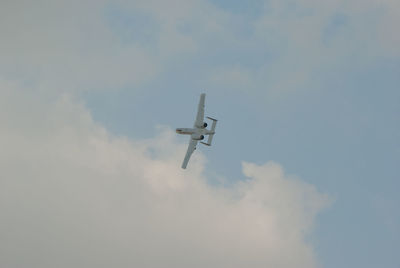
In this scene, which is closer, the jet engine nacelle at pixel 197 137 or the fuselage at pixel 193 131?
the fuselage at pixel 193 131

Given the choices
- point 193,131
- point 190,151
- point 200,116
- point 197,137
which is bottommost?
point 190,151

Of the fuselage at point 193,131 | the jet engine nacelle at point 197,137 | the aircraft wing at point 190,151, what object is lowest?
the aircraft wing at point 190,151

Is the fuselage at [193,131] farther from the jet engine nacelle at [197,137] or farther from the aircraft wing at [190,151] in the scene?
the aircraft wing at [190,151]

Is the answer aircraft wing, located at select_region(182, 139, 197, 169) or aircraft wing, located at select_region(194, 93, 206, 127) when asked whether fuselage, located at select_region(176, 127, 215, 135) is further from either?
aircraft wing, located at select_region(182, 139, 197, 169)

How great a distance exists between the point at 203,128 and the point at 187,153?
31.6 ft

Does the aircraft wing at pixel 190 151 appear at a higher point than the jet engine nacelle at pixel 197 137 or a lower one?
lower

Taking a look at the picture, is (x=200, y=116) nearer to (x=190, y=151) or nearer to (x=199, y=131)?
(x=199, y=131)

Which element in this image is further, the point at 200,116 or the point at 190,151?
the point at 190,151

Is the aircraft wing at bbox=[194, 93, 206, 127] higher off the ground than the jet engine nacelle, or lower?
higher

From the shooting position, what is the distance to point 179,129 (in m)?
194

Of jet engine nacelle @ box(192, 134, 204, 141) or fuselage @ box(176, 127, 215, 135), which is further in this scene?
jet engine nacelle @ box(192, 134, 204, 141)

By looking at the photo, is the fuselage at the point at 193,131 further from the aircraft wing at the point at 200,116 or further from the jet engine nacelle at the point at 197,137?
the aircraft wing at the point at 200,116

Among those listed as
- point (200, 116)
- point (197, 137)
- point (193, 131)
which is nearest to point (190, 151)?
point (197, 137)

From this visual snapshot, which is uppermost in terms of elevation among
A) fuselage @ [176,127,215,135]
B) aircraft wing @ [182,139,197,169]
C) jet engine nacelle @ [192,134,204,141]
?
fuselage @ [176,127,215,135]
